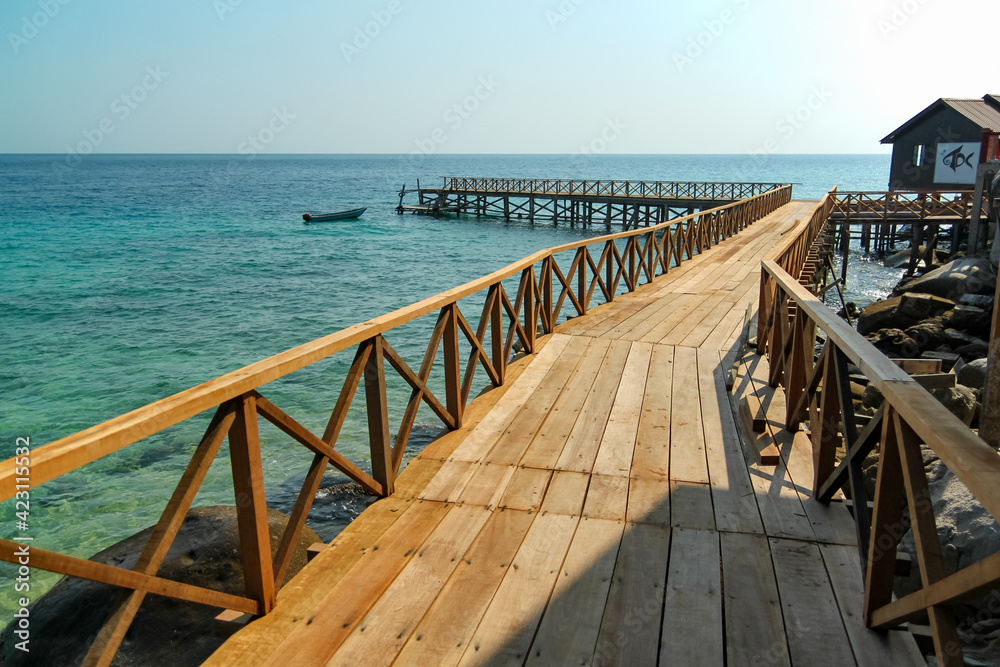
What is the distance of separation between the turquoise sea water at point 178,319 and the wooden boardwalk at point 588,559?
3.77 meters

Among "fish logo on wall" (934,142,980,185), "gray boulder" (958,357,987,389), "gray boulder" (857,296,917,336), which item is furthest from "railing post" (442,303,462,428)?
"fish logo on wall" (934,142,980,185)

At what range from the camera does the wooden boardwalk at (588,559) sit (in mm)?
2449

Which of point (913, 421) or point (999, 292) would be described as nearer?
point (913, 421)

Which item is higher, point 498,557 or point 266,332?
point 498,557

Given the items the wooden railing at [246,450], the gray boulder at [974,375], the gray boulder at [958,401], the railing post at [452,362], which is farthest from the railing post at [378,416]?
the gray boulder at [974,375]

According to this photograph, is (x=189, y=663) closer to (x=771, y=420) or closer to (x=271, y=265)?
(x=771, y=420)

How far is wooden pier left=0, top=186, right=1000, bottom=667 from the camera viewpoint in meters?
2.09

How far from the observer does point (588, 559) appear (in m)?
3.03

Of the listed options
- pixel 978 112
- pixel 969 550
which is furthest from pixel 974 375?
pixel 978 112

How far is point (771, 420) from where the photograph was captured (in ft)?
15.3

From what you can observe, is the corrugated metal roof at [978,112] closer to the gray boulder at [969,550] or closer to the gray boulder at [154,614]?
the gray boulder at [969,550]

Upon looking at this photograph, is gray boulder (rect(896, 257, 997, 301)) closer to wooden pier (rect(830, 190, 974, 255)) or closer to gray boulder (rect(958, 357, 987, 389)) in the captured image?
gray boulder (rect(958, 357, 987, 389))

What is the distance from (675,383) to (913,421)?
3.72 meters

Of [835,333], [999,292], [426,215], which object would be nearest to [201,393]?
[835,333]
